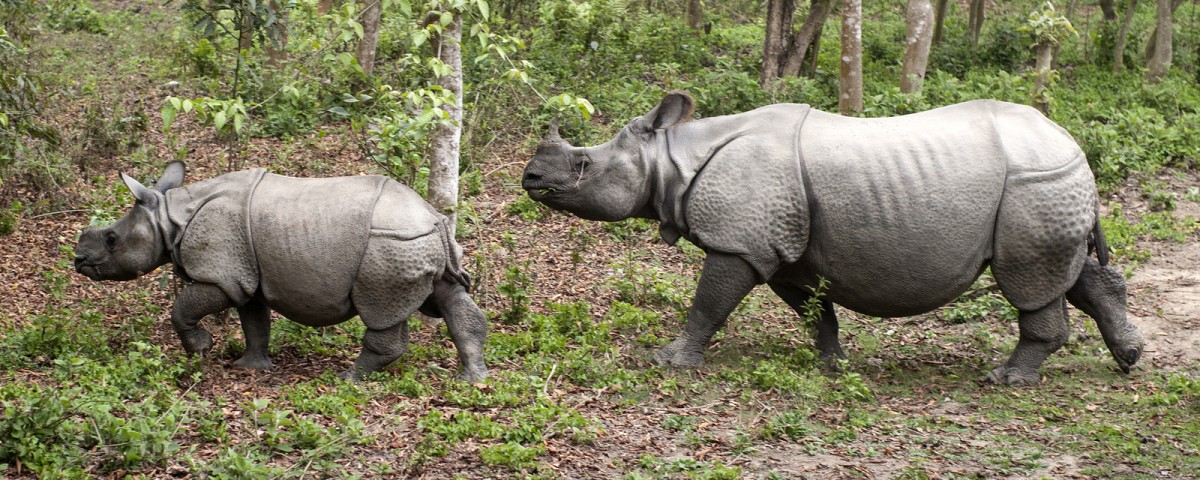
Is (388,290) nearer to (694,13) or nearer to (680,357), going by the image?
(680,357)

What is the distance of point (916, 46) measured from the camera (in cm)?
1441

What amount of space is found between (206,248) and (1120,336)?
20.3 ft

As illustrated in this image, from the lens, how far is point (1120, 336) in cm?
820

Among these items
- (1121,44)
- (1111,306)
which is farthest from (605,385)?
(1121,44)

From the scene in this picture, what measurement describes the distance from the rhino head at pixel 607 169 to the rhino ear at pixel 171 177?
7.54ft

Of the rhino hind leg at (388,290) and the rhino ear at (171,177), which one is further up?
the rhino ear at (171,177)

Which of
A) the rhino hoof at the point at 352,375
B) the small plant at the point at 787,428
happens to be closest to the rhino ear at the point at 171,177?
the rhino hoof at the point at 352,375

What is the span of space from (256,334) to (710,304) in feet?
10.00

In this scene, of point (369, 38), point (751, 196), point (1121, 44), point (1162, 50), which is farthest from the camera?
point (1121, 44)

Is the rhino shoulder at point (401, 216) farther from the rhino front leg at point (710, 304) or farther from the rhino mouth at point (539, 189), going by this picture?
the rhino front leg at point (710, 304)

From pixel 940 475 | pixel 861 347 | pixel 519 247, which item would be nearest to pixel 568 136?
pixel 519 247

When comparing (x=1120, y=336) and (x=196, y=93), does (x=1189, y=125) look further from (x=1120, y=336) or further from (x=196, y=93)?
(x=196, y=93)

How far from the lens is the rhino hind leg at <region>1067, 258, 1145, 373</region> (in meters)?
8.20

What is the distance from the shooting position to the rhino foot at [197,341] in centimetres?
762
